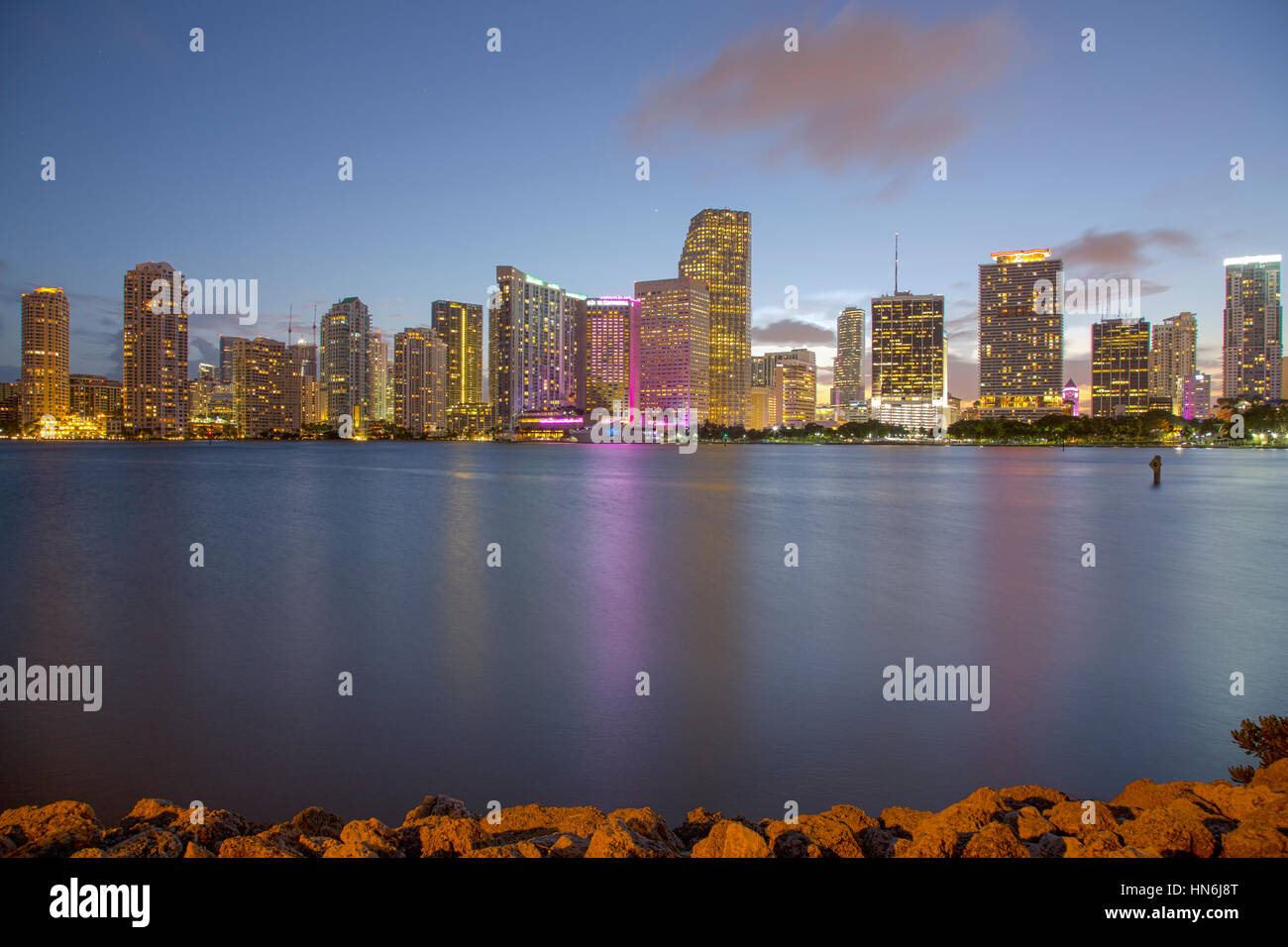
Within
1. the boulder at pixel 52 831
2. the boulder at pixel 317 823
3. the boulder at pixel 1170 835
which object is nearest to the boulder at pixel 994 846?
the boulder at pixel 1170 835

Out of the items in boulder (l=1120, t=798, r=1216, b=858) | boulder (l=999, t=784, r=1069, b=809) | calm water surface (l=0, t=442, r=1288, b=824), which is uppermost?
boulder (l=1120, t=798, r=1216, b=858)

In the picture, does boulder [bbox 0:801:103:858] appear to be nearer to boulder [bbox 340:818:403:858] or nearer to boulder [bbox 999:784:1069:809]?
boulder [bbox 340:818:403:858]

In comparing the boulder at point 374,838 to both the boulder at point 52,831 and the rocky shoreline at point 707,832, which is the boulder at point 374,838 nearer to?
the rocky shoreline at point 707,832

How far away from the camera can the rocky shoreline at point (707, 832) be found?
532 centimetres

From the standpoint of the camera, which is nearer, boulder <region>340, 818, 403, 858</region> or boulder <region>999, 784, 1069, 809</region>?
boulder <region>340, 818, 403, 858</region>

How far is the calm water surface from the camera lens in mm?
8789

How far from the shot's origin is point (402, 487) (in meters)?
63.6

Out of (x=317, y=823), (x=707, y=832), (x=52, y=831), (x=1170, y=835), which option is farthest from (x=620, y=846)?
(x=52, y=831)

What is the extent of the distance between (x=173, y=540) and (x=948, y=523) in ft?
116

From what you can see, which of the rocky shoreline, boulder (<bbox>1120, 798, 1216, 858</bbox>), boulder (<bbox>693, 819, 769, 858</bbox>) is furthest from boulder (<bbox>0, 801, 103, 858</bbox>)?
boulder (<bbox>1120, 798, 1216, 858</bbox>)

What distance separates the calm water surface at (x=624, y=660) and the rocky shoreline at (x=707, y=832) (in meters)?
1.74

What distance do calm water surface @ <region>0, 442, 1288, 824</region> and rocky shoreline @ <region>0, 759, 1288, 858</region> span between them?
5.71 feet
